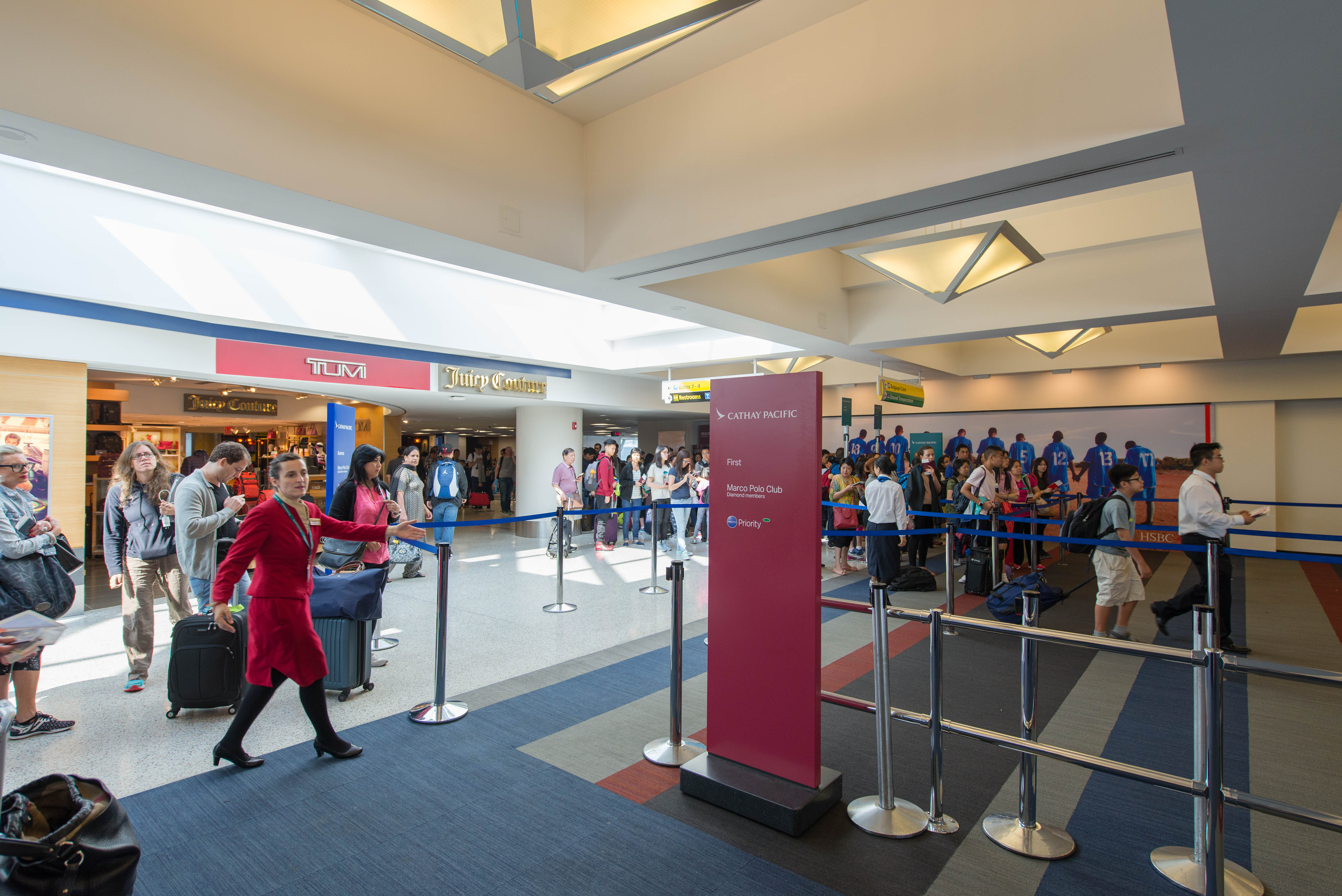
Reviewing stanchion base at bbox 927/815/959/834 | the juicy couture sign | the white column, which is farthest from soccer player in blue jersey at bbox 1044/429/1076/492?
stanchion base at bbox 927/815/959/834

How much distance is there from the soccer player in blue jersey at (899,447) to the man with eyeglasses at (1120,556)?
9753 mm

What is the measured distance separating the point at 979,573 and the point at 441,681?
657 centimetres

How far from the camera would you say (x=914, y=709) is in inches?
182

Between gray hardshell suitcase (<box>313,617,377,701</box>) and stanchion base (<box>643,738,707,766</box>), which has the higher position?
gray hardshell suitcase (<box>313,617,377,701</box>)

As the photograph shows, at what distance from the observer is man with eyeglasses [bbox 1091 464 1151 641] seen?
221 inches

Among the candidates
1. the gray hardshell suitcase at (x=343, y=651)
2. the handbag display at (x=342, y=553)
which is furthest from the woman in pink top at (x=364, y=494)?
the gray hardshell suitcase at (x=343, y=651)

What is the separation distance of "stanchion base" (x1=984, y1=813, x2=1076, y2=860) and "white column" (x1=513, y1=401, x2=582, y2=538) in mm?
11688

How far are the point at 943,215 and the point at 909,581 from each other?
17.6 ft

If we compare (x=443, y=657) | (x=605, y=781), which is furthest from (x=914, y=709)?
(x=443, y=657)

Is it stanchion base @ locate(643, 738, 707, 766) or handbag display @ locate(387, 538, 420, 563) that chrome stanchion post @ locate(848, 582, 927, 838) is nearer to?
stanchion base @ locate(643, 738, 707, 766)

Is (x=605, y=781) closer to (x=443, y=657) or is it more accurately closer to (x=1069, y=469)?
(x=443, y=657)

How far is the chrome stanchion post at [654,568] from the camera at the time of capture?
7848mm

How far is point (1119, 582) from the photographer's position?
5660mm

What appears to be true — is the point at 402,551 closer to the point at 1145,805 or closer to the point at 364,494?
the point at 364,494
